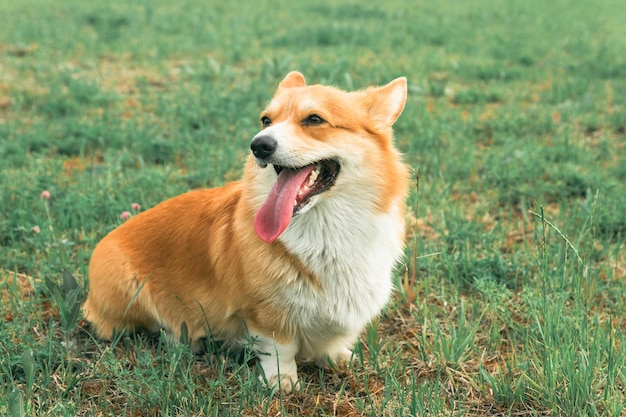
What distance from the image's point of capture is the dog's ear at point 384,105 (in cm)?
279

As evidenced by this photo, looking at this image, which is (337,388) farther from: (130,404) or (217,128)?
(217,128)

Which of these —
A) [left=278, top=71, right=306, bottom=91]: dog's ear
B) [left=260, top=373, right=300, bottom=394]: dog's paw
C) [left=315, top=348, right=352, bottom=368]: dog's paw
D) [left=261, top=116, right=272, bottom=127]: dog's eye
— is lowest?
[left=315, top=348, right=352, bottom=368]: dog's paw

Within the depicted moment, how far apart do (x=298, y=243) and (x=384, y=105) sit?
696 millimetres

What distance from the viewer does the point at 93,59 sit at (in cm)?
741

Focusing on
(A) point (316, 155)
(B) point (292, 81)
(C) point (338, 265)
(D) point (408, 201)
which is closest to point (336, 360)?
(C) point (338, 265)

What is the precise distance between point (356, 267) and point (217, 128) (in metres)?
3.09

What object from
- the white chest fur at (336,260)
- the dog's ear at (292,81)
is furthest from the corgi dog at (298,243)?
the dog's ear at (292,81)

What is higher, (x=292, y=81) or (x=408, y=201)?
(x=292, y=81)

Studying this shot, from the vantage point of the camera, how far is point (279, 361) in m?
2.66

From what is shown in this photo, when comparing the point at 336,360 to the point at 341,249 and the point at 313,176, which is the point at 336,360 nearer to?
the point at 341,249

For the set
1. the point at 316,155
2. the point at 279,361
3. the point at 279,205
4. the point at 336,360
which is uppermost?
the point at 316,155

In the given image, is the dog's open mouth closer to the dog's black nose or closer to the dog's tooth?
the dog's tooth

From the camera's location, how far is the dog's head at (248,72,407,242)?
2449 millimetres

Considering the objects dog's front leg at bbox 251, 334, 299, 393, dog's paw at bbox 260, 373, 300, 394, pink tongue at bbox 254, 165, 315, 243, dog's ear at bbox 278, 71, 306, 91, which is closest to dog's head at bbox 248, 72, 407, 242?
pink tongue at bbox 254, 165, 315, 243
